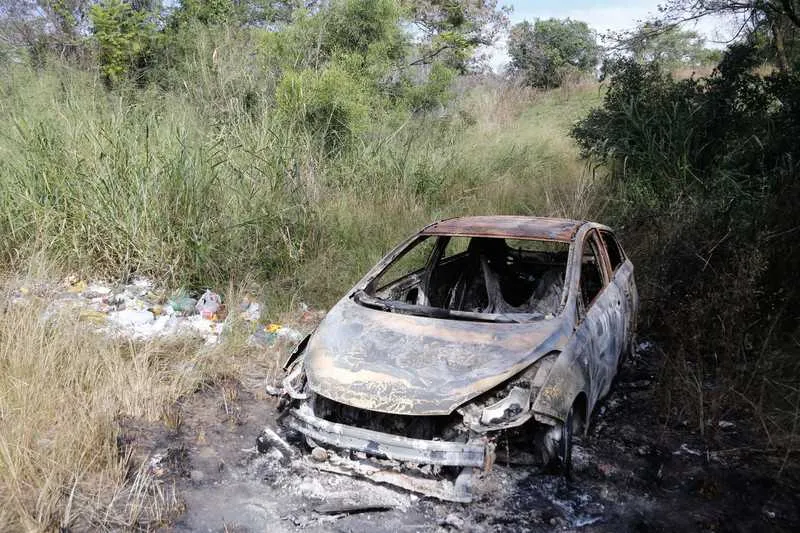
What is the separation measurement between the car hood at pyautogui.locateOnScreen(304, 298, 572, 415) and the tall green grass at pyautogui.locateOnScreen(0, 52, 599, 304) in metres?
2.72

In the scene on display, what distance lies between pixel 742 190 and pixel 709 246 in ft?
5.93

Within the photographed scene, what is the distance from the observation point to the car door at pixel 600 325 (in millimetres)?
3875

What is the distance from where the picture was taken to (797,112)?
7.20 m

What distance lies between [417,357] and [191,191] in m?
3.91

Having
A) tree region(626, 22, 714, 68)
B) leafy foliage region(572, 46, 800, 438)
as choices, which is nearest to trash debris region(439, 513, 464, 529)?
leafy foliage region(572, 46, 800, 438)

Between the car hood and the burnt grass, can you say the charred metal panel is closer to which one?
the car hood

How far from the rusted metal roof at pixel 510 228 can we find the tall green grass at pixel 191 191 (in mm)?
2224

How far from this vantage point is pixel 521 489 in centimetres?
344

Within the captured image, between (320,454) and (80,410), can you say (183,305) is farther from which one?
(320,454)

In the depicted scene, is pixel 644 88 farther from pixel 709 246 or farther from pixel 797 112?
pixel 709 246

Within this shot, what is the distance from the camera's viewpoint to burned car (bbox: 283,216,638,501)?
3.15 metres

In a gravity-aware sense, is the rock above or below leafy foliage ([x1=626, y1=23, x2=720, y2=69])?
below

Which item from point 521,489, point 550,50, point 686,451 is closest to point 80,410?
point 521,489

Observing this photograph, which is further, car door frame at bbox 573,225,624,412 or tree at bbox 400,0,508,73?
tree at bbox 400,0,508,73
